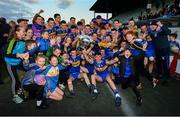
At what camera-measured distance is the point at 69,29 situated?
8945 millimetres

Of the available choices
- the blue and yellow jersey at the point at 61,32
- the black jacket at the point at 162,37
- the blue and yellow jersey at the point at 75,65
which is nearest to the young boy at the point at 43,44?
the blue and yellow jersey at the point at 75,65

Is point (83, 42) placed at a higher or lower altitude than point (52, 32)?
lower

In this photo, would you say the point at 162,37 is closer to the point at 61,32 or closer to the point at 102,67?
the point at 102,67

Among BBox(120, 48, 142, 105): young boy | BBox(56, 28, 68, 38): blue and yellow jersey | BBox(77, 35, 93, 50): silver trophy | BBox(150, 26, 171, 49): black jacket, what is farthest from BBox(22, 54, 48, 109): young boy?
BBox(150, 26, 171, 49): black jacket

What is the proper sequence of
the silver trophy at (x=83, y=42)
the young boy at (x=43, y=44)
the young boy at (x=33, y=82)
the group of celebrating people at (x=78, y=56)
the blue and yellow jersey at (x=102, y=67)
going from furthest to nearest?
the silver trophy at (x=83, y=42) < the young boy at (x=43, y=44) < the blue and yellow jersey at (x=102, y=67) < the group of celebrating people at (x=78, y=56) < the young boy at (x=33, y=82)

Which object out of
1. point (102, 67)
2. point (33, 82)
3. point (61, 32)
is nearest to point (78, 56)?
point (102, 67)

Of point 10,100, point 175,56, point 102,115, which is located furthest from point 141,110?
point 175,56

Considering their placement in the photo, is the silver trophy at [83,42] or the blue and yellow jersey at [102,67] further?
the silver trophy at [83,42]

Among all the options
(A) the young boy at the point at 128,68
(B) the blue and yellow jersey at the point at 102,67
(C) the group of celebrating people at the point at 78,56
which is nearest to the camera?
(C) the group of celebrating people at the point at 78,56

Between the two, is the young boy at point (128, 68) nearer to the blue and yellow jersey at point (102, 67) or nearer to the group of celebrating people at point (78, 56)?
the group of celebrating people at point (78, 56)

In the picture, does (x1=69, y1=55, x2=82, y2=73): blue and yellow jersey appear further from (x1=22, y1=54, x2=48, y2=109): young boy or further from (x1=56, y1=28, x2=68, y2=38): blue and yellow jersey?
(x1=56, y1=28, x2=68, y2=38): blue and yellow jersey

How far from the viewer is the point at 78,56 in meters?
7.16

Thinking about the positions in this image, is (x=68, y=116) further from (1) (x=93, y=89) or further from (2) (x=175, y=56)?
(2) (x=175, y=56)

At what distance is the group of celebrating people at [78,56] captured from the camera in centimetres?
564
